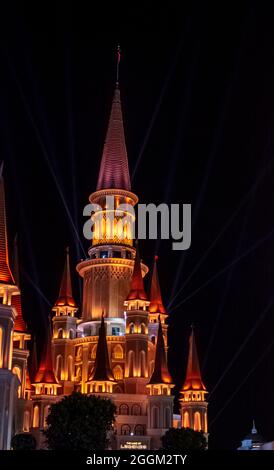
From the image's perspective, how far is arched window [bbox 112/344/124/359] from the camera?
7781cm

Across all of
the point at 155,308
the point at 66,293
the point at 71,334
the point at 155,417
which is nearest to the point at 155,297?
the point at 155,308

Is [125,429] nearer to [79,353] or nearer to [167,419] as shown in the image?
[167,419]

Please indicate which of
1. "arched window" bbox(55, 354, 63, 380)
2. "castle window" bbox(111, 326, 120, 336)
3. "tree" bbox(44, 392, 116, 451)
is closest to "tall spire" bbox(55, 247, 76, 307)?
"castle window" bbox(111, 326, 120, 336)

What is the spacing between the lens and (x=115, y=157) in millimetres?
87750

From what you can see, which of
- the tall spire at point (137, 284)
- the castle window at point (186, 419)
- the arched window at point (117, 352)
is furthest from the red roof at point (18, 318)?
the castle window at point (186, 419)

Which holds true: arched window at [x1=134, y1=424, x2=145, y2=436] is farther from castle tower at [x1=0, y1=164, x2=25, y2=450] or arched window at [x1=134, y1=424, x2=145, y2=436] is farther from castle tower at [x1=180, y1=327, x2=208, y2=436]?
castle tower at [x1=0, y1=164, x2=25, y2=450]

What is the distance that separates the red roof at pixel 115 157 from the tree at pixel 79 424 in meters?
38.3

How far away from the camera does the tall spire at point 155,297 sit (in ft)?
274

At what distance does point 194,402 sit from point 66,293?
18.0m

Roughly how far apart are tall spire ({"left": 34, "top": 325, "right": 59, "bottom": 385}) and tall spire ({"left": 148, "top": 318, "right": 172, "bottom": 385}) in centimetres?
983

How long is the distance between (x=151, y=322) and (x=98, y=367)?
11.7 m

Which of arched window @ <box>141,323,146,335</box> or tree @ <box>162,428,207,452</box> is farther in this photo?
arched window @ <box>141,323,146,335</box>
